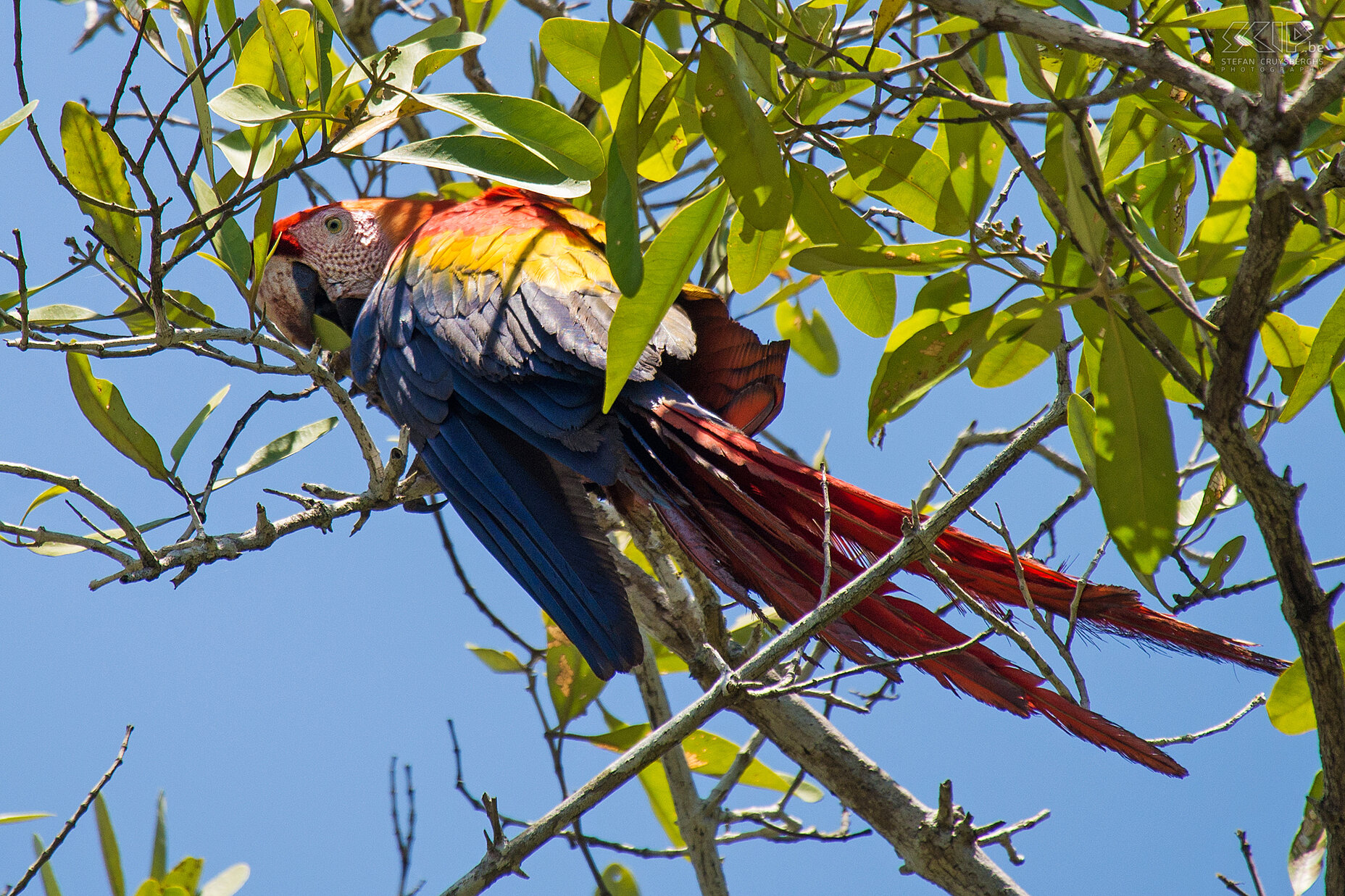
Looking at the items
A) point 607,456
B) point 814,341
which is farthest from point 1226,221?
point 814,341

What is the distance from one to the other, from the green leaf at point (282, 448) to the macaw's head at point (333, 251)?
0.51 m

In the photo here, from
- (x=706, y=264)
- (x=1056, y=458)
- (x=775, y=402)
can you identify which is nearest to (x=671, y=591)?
(x=775, y=402)

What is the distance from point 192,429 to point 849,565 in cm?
91

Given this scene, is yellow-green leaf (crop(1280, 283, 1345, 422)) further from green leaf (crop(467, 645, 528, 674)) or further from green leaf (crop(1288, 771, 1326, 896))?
green leaf (crop(467, 645, 528, 674))

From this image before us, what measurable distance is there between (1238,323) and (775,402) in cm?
74

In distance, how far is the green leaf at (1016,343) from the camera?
825 mm

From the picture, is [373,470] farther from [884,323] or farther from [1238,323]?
[1238,323]

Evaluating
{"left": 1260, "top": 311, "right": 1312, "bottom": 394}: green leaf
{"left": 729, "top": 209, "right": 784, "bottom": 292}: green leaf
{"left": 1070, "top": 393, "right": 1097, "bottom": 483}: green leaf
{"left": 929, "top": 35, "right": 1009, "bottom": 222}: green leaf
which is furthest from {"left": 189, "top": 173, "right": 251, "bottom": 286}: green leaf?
{"left": 1260, "top": 311, "right": 1312, "bottom": 394}: green leaf

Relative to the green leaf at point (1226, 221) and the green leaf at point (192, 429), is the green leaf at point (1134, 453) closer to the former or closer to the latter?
the green leaf at point (1226, 221)

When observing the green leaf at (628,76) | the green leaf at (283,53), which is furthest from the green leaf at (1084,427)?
the green leaf at (283,53)

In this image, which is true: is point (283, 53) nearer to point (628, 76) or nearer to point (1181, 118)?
point (628, 76)

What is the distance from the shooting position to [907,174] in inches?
35.2

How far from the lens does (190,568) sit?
3.91ft

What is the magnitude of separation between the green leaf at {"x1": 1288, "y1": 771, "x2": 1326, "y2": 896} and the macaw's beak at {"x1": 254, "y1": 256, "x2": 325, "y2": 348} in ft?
5.75
